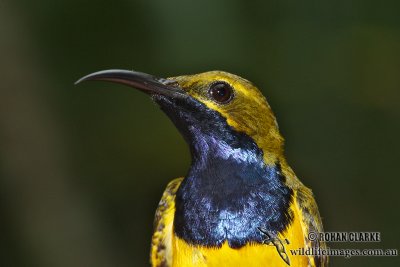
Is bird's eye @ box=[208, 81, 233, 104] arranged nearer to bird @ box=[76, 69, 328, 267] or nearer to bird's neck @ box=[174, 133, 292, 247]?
bird @ box=[76, 69, 328, 267]

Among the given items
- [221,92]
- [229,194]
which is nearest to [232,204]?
[229,194]

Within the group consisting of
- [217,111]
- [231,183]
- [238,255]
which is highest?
[217,111]

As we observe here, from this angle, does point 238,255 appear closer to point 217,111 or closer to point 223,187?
point 223,187

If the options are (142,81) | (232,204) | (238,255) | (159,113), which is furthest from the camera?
(159,113)

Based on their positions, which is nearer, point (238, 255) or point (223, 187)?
point (238, 255)

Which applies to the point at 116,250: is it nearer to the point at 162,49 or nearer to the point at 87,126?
the point at 87,126

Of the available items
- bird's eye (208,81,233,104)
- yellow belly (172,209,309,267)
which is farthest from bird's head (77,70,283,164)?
yellow belly (172,209,309,267)

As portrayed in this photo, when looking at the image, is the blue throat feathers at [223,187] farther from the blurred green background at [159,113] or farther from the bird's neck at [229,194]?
the blurred green background at [159,113]

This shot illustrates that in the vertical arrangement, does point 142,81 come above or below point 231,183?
above
